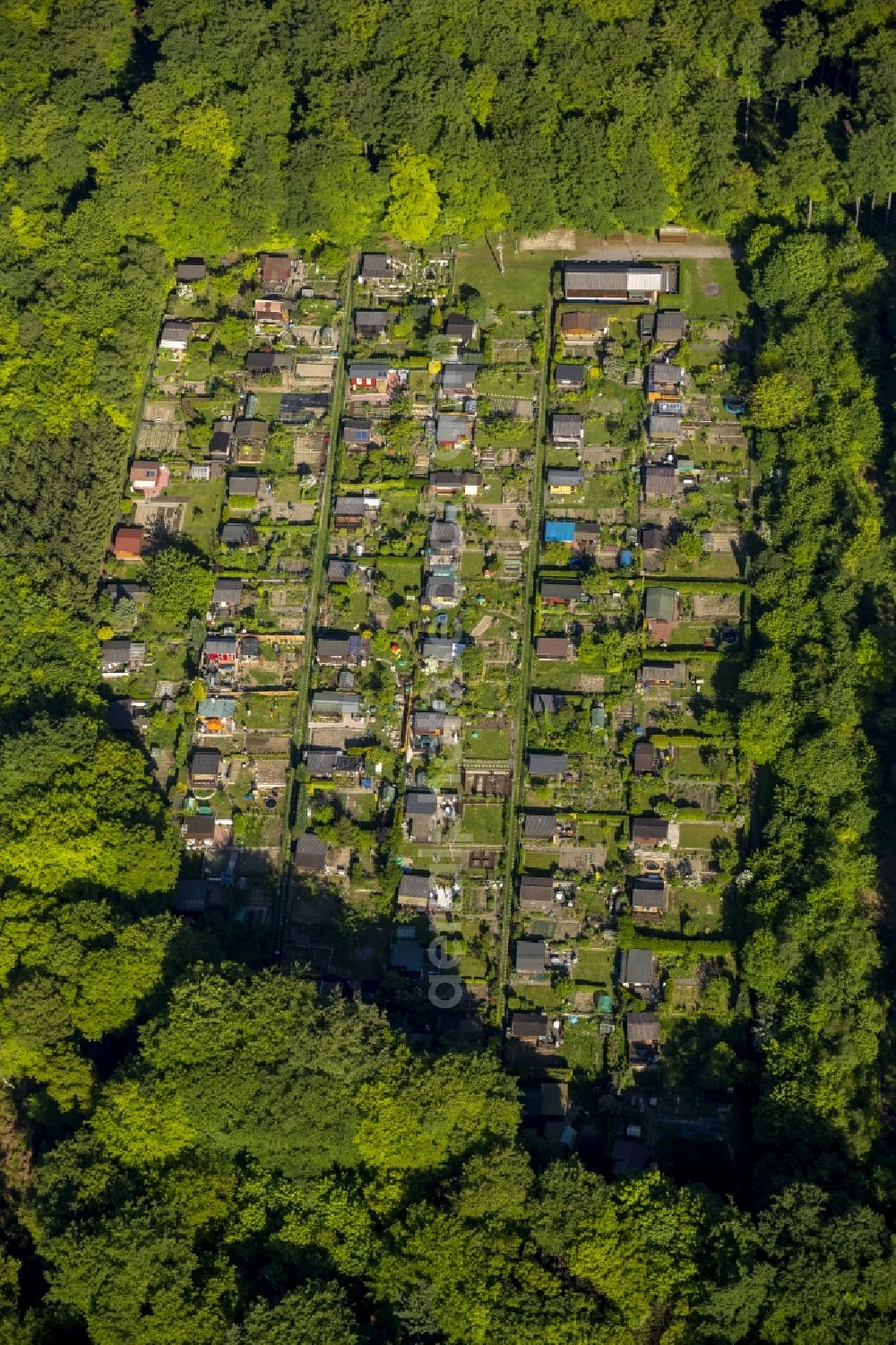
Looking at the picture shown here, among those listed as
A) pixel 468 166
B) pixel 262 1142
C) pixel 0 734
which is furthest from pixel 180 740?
pixel 468 166

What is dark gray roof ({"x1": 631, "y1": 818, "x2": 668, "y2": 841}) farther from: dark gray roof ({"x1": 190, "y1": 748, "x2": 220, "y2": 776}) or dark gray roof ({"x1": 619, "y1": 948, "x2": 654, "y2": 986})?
dark gray roof ({"x1": 190, "y1": 748, "x2": 220, "y2": 776})


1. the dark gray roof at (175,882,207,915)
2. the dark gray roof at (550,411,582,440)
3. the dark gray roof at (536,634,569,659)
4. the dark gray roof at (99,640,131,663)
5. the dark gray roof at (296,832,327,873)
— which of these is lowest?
the dark gray roof at (175,882,207,915)

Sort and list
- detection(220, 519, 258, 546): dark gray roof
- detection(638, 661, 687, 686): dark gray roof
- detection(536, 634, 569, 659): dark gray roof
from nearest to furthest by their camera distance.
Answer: detection(638, 661, 687, 686): dark gray roof
detection(536, 634, 569, 659): dark gray roof
detection(220, 519, 258, 546): dark gray roof

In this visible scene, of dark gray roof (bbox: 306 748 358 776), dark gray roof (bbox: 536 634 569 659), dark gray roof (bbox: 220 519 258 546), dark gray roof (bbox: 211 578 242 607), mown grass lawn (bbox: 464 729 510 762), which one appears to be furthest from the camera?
dark gray roof (bbox: 220 519 258 546)

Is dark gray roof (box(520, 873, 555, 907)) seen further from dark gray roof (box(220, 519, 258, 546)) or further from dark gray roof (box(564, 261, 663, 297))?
dark gray roof (box(564, 261, 663, 297))

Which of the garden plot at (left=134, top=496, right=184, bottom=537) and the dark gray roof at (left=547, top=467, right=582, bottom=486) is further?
the garden plot at (left=134, top=496, right=184, bottom=537)

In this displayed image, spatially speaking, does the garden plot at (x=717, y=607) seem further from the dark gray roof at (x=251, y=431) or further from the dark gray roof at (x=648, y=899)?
the dark gray roof at (x=251, y=431)

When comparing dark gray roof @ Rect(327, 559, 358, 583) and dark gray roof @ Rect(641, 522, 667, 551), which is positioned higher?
dark gray roof @ Rect(641, 522, 667, 551)

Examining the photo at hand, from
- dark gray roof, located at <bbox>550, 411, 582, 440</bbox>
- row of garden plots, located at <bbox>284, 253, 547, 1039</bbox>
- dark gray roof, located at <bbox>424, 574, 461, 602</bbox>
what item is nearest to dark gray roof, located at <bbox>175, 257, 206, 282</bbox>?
row of garden plots, located at <bbox>284, 253, 547, 1039</bbox>
